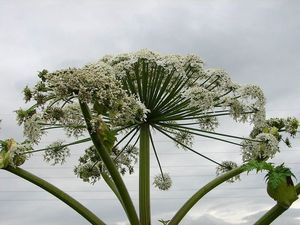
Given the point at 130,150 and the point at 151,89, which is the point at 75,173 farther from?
the point at 151,89

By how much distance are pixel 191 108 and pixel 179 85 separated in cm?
→ 57

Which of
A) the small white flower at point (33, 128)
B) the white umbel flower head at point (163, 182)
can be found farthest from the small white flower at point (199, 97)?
the white umbel flower head at point (163, 182)

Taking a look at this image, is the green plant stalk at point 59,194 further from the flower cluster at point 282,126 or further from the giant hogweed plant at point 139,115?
the flower cluster at point 282,126

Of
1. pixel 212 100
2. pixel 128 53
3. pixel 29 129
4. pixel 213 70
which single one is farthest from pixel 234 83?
pixel 29 129

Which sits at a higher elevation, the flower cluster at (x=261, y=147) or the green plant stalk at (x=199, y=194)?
the flower cluster at (x=261, y=147)

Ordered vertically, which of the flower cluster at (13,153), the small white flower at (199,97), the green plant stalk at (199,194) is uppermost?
the small white flower at (199,97)

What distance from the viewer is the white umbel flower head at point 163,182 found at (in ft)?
52.9

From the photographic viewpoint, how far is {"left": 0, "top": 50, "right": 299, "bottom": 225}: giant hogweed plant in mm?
8359

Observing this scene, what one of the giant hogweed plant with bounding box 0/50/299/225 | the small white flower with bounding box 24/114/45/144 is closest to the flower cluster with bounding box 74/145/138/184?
the giant hogweed plant with bounding box 0/50/299/225

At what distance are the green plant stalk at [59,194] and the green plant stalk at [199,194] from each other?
1682 millimetres

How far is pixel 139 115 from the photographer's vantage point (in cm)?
982

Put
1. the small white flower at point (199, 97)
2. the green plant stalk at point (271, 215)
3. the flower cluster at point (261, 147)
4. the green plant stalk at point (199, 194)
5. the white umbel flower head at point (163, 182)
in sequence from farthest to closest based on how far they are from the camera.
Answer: the white umbel flower head at point (163, 182) < the flower cluster at point (261, 147) < the green plant stalk at point (199, 194) < the small white flower at point (199, 97) < the green plant stalk at point (271, 215)

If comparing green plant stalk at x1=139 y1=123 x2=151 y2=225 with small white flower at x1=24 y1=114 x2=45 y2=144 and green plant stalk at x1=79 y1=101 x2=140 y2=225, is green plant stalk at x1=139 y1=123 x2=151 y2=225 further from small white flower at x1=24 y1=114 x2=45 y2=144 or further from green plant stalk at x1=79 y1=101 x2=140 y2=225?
small white flower at x1=24 y1=114 x2=45 y2=144

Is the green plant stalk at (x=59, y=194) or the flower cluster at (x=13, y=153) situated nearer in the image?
the flower cluster at (x=13, y=153)
